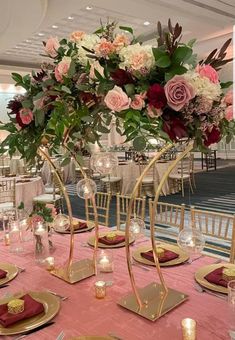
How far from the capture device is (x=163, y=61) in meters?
1.18

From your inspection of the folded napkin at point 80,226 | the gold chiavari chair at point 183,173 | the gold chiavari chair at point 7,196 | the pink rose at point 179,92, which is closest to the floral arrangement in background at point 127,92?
the pink rose at point 179,92

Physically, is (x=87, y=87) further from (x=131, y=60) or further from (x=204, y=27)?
(x=204, y=27)

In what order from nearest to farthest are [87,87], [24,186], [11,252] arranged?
[87,87] → [11,252] → [24,186]

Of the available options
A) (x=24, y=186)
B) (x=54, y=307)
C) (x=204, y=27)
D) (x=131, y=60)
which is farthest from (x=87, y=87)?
(x=204, y=27)

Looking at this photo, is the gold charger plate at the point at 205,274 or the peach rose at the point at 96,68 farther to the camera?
the gold charger plate at the point at 205,274

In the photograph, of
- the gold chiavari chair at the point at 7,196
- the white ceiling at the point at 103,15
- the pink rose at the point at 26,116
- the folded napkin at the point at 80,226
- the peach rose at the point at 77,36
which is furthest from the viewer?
the white ceiling at the point at 103,15

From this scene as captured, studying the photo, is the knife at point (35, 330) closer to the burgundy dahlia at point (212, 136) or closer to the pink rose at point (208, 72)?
the burgundy dahlia at point (212, 136)

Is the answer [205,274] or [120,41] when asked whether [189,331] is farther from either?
[120,41]

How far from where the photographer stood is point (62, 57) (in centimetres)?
159

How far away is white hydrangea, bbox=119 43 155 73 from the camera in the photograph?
1218 millimetres

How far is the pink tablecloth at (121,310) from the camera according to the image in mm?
1322

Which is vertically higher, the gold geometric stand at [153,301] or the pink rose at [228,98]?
the pink rose at [228,98]

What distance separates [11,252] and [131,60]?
1581 mm

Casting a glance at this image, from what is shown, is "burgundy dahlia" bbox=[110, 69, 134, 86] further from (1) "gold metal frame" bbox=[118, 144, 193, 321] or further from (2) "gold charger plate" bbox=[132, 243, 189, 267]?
(2) "gold charger plate" bbox=[132, 243, 189, 267]
